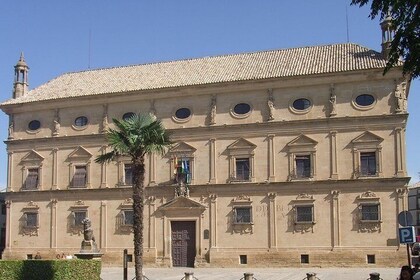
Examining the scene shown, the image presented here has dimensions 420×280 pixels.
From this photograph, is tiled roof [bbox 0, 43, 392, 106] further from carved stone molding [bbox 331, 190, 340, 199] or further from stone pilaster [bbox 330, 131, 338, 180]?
carved stone molding [bbox 331, 190, 340, 199]

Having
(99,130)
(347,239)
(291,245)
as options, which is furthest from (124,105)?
(347,239)

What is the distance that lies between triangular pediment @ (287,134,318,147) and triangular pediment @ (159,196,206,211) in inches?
284

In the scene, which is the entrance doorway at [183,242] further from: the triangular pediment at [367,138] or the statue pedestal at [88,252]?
the triangular pediment at [367,138]

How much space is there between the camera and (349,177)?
37.9 m

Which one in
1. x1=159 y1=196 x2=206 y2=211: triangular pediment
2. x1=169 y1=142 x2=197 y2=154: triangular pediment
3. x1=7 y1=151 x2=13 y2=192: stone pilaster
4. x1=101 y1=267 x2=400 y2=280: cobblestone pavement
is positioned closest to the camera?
x1=101 y1=267 x2=400 y2=280: cobblestone pavement

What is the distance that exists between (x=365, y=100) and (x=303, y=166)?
571 centimetres

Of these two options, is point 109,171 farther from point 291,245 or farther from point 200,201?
point 291,245

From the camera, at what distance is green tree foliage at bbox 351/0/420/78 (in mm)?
14047

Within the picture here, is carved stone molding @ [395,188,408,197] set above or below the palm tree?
below

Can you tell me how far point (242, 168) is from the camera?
40156mm

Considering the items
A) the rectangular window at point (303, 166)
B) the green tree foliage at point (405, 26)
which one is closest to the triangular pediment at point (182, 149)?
the rectangular window at point (303, 166)

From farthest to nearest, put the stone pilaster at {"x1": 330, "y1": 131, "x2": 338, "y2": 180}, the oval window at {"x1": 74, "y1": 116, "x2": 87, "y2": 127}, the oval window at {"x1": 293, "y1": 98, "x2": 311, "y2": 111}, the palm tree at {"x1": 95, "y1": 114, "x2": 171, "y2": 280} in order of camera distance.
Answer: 1. the oval window at {"x1": 74, "y1": 116, "x2": 87, "y2": 127}
2. the oval window at {"x1": 293, "y1": 98, "x2": 311, "y2": 111}
3. the stone pilaster at {"x1": 330, "y1": 131, "x2": 338, "y2": 180}
4. the palm tree at {"x1": 95, "y1": 114, "x2": 171, "y2": 280}

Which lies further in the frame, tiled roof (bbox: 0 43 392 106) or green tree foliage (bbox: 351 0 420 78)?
tiled roof (bbox: 0 43 392 106)

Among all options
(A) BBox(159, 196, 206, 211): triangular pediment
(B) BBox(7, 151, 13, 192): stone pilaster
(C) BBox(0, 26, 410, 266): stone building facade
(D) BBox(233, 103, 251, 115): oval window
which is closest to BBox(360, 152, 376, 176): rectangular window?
(C) BBox(0, 26, 410, 266): stone building facade
